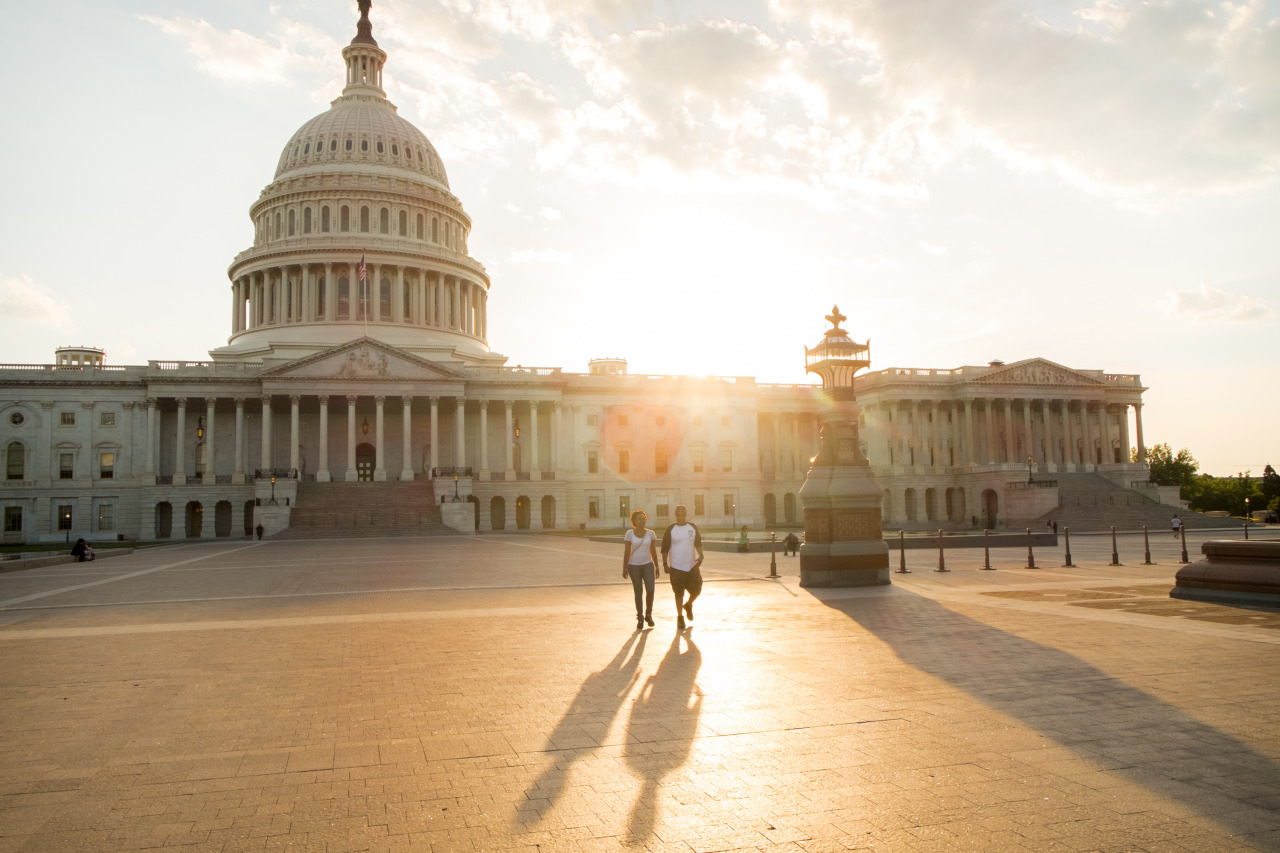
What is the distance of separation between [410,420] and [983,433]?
5906 centimetres

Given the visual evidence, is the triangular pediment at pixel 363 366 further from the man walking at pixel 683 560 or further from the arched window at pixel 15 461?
the man walking at pixel 683 560

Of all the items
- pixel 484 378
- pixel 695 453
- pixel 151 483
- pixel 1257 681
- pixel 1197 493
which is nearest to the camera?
pixel 1257 681

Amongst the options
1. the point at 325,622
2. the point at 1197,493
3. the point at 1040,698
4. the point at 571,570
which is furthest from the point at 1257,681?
the point at 1197,493

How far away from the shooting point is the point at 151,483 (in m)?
76.8

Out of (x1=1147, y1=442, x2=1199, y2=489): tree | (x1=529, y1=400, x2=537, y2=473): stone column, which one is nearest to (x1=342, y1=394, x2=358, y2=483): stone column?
(x1=529, y1=400, x2=537, y2=473): stone column

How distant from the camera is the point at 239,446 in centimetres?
7850

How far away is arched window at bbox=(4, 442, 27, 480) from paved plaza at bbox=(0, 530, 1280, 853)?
71543mm

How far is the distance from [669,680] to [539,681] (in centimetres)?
160

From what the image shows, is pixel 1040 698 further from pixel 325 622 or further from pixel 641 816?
pixel 325 622

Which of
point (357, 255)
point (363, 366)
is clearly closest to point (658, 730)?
point (363, 366)

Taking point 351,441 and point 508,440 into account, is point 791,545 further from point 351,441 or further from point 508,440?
point 508,440

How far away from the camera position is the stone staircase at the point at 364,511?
Result: 64.5 meters

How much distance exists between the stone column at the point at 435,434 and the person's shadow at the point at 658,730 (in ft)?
224

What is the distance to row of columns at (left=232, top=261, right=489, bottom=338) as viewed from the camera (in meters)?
96.1
